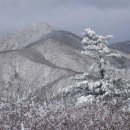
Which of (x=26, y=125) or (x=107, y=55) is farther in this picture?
Answer: (x=107, y=55)

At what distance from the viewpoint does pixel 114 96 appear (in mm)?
21781

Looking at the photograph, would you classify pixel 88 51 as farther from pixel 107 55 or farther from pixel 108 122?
pixel 108 122

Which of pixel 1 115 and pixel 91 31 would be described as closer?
pixel 1 115

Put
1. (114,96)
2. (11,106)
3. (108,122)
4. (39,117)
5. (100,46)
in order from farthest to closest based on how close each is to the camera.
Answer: (100,46) → (114,96) → (11,106) → (39,117) → (108,122)

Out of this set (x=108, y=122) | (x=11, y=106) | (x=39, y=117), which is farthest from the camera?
(x=11, y=106)

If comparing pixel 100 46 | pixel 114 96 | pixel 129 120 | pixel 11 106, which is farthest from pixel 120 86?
pixel 129 120

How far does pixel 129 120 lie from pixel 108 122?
56 centimetres

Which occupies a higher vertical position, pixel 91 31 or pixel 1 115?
pixel 91 31

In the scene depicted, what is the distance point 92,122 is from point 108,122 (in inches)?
14.0

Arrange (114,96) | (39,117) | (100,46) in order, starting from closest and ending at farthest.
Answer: (39,117) → (114,96) → (100,46)

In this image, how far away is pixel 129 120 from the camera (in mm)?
10375

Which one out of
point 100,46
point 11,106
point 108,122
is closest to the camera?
point 108,122

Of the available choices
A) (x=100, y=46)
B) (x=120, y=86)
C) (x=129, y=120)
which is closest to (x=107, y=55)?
(x=100, y=46)

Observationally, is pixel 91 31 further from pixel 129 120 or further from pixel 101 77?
pixel 129 120
